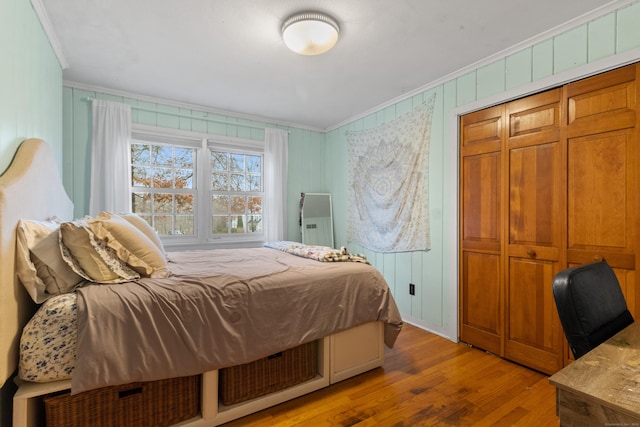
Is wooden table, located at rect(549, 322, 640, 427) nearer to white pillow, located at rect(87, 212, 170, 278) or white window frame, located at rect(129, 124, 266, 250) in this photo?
white pillow, located at rect(87, 212, 170, 278)

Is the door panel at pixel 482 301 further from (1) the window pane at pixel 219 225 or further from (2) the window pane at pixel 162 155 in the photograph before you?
(2) the window pane at pixel 162 155

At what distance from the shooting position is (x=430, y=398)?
1870 mm

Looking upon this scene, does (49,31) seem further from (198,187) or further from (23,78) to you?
(198,187)

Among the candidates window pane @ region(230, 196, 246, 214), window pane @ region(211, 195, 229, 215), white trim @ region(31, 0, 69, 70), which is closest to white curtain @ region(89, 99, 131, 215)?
white trim @ region(31, 0, 69, 70)

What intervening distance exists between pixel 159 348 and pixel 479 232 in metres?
2.53

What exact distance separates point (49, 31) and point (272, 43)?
1.57 meters

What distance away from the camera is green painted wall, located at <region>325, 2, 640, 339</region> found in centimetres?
189

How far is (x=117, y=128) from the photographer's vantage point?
309 centimetres

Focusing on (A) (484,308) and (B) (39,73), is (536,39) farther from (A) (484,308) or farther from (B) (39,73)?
(B) (39,73)

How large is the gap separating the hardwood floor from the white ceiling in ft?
8.14

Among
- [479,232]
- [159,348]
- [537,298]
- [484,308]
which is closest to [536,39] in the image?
[479,232]

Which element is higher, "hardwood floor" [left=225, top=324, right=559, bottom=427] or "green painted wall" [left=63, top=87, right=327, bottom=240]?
"green painted wall" [left=63, top=87, right=327, bottom=240]

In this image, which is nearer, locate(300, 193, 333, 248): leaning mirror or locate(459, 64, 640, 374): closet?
locate(459, 64, 640, 374): closet

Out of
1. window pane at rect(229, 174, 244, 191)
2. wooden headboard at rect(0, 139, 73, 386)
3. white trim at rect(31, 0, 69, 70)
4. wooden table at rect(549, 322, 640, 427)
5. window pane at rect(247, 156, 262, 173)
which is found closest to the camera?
wooden table at rect(549, 322, 640, 427)
